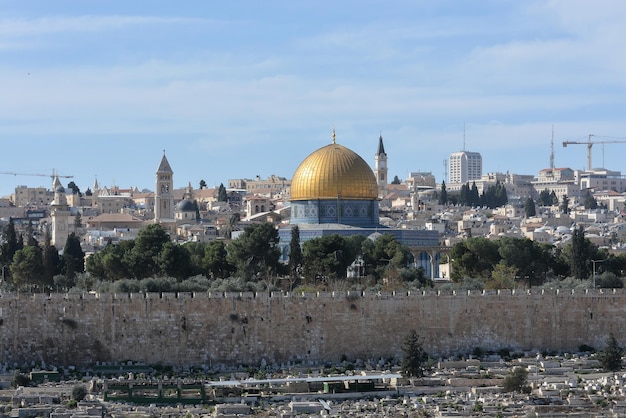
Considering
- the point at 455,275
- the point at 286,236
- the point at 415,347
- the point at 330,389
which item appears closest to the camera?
the point at 330,389

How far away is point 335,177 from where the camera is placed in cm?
7562

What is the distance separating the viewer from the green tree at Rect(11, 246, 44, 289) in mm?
65438

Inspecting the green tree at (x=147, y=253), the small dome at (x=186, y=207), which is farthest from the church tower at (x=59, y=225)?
the green tree at (x=147, y=253)

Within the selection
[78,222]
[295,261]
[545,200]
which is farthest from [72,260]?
[545,200]

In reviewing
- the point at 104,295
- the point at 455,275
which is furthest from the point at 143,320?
the point at 455,275

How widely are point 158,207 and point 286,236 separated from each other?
1325 inches

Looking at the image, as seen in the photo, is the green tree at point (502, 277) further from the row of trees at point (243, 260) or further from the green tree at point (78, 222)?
the green tree at point (78, 222)

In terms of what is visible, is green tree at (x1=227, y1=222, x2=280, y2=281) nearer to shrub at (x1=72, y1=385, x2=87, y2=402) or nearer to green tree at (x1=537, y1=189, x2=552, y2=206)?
shrub at (x1=72, y1=385, x2=87, y2=402)

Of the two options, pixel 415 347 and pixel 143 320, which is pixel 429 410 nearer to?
pixel 415 347

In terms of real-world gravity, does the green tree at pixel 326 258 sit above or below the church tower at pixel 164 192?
below

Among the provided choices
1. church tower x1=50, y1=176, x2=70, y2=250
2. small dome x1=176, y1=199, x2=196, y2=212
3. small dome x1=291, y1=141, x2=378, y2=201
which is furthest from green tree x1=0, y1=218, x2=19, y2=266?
small dome x1=176, y1=199, x2=196, y2=212

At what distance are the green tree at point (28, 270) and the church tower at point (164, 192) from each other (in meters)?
38.6

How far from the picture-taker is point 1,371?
155 ft

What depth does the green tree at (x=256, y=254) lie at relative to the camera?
64062 mm
